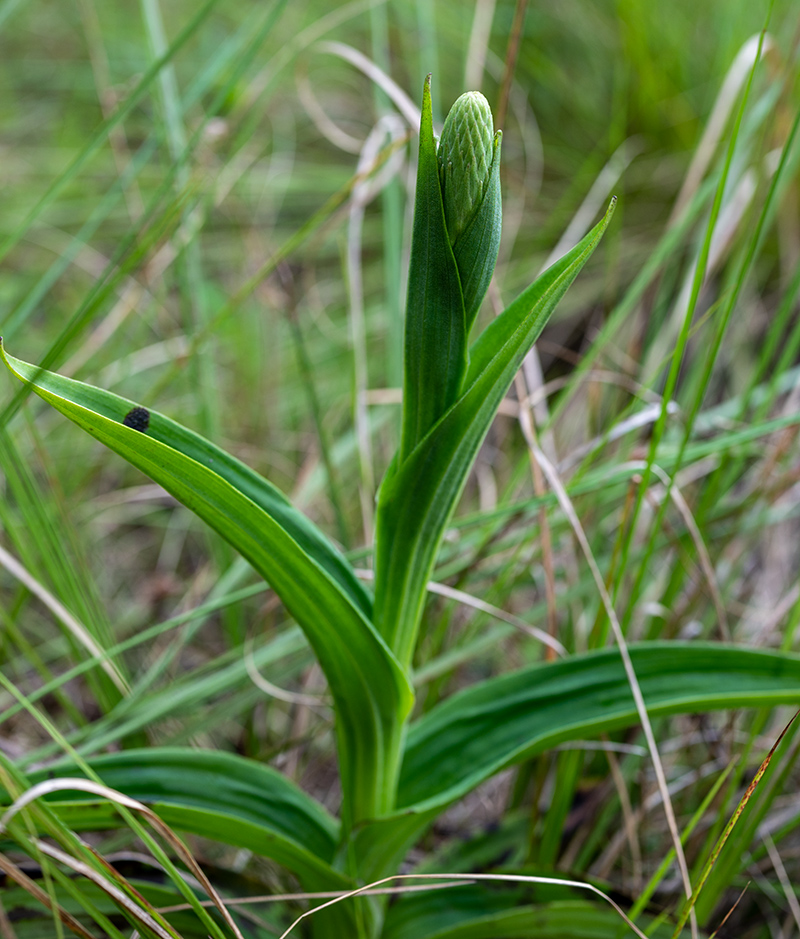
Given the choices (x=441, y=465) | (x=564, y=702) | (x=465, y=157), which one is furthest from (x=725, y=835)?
(x=465, y=157)

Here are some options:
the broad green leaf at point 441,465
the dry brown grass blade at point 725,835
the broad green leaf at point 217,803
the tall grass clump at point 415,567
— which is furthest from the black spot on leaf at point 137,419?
the dry brown grass blade at point 725,835

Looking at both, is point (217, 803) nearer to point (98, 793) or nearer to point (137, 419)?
point (98, 793)

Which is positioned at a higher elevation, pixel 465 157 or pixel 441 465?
pixel 465 157

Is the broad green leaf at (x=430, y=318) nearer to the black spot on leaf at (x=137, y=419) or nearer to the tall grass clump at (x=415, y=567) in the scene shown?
the tall grass clump at (x=415, y=567)

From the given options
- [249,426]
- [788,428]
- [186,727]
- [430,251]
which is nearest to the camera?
[430,251]

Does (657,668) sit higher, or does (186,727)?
(657,668)

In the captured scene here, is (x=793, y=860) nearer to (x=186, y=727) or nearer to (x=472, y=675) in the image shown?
(x=472, y=675)

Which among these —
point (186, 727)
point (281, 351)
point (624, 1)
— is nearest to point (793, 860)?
point (186, 727)

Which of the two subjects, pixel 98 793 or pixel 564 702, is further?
pixel 564 702
